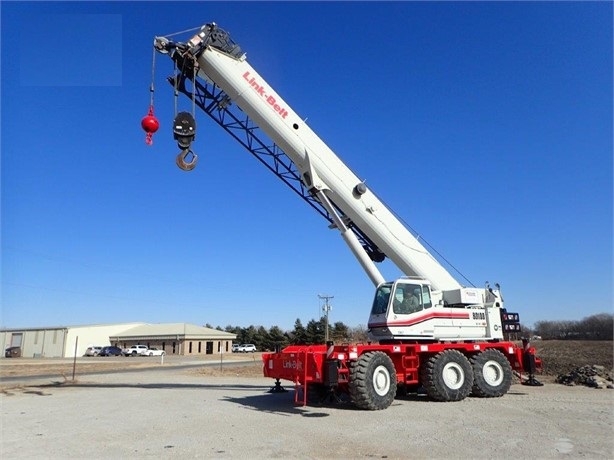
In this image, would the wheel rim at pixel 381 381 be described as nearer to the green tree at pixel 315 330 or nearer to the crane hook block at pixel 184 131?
the crane hook block at pixel 184 131

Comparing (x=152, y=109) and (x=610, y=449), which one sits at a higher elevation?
(x=152, y=109)

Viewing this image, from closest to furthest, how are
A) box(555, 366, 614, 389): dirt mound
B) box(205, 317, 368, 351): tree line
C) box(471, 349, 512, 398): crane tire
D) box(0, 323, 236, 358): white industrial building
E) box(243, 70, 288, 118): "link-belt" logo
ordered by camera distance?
1. box(471, 349, 512, 398): crane tire
2. box(243, 70, 288, 118): "link-belt" logo
3. box(555, 366, 614, 389): dirt mound
4. box(205, 317, 368, 351): tree line
5. box(0, 323, 236, 358): white industrial building

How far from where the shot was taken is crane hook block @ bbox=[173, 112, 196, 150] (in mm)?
13758

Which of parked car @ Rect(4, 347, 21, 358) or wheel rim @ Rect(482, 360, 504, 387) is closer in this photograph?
wheel rim @ Rect(482, 360, 504, 387)

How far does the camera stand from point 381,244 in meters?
14.6

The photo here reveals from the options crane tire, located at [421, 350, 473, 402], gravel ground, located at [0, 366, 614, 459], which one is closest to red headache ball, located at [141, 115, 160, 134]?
gravel ground, located at [0, 366, 614, 459]

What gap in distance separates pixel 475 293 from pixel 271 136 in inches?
297

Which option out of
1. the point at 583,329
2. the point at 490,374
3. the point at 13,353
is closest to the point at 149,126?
the point at 490,374

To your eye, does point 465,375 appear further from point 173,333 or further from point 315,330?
point 173,333

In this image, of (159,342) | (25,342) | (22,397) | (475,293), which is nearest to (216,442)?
(475,293)

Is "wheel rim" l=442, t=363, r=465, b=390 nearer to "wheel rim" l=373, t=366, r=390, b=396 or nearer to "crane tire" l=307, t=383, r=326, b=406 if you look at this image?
"wheel rim" l=373, t=366, r=390, b=396

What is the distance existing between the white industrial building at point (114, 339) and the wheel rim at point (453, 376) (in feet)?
196

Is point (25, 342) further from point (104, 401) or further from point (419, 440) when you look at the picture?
point (419, 440)

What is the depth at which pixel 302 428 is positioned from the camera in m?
9.52
